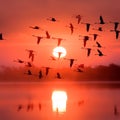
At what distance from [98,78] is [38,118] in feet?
386

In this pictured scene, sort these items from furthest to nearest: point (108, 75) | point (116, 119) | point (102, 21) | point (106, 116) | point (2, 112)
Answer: point (108, 75), point (102, 21), point (2, 112), point (106, 116), point (116, 119)

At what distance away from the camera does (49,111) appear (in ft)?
87.2

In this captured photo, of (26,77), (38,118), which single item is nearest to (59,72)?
(26,77)

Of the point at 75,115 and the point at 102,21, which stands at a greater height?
the point at 102,21

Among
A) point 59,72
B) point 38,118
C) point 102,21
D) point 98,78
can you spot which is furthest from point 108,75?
point 38,118

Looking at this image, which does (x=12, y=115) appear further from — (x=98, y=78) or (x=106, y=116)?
(x=98, y=78)

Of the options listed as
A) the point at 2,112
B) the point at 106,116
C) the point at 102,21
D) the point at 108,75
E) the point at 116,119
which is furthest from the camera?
the point at 108,75

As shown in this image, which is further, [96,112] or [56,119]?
[96,112]

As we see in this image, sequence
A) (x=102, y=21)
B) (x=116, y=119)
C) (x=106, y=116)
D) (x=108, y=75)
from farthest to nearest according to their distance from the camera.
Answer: (x=108, y=75), (x=102, y=21), (x=106, y=116), (x=116, y=119)

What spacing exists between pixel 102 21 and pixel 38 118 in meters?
10.7

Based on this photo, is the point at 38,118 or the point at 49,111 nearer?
the point at 38,118

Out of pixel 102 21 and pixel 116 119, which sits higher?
pixel 102 21

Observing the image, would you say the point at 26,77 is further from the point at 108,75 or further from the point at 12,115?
the point at 12,115

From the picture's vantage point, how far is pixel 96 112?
26.0m
